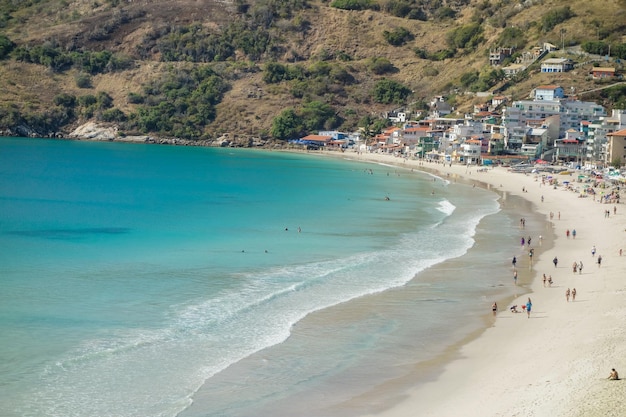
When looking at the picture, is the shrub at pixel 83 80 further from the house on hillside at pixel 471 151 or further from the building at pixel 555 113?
the building at pixel 555 113

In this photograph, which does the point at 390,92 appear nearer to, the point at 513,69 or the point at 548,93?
the point at 513,69

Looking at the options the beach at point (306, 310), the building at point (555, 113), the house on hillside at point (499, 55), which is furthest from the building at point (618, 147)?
the house on hillside at point (499, 55)

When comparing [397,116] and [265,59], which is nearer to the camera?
[397,116]

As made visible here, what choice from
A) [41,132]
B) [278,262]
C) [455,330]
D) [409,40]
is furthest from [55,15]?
[455,330]

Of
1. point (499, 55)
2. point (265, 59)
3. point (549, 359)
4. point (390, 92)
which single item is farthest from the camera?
point (265, 59)

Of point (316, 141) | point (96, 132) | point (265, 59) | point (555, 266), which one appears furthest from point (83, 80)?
point (555, 266)

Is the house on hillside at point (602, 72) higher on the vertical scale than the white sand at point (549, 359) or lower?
higher
